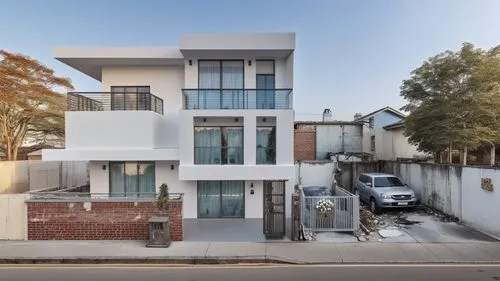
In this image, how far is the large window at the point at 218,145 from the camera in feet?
49.4

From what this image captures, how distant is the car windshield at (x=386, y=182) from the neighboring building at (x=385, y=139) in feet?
25.6

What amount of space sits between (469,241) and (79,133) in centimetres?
1455

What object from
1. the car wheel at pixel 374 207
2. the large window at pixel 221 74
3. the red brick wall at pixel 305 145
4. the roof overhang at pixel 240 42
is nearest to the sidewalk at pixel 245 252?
the car wheel at pixel 374 207

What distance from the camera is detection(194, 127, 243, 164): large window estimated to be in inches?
593

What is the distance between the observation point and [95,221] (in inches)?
466

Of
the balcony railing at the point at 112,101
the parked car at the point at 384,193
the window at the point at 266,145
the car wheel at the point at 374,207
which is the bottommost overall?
the car wheel at the point at 374,207

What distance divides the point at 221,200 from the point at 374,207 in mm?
7167

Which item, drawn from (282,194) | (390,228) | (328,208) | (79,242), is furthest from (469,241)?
(79,242)

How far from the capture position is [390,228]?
44.2ft

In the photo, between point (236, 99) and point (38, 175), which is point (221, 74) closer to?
point (236, 99)

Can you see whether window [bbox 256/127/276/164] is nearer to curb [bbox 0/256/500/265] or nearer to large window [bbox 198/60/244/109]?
large window [bbox 198/60/244/109]

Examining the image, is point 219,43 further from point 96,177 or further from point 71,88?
point 71,88

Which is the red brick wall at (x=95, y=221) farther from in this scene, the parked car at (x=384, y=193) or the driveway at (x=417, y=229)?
the parked car at (x=384, y=193)

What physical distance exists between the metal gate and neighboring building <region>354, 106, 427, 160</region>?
15672 millimetres
